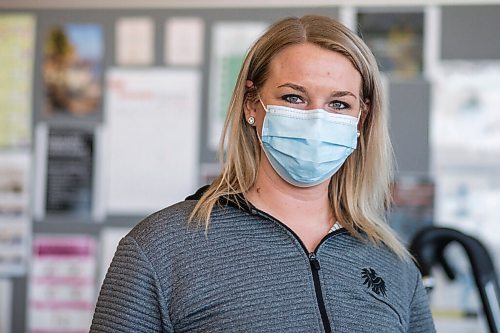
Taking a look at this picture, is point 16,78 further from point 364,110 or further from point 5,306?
point 364,110

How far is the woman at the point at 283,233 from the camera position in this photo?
1165 millimetres

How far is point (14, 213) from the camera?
2.47 m

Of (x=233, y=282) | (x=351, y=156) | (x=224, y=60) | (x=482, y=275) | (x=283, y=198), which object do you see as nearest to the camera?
(x=233, y=282)

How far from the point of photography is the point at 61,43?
8.05 feet

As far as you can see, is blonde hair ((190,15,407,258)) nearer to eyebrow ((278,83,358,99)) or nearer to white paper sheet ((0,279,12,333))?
eyebrow ((278,83,358,99))

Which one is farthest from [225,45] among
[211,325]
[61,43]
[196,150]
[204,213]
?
[211,325]

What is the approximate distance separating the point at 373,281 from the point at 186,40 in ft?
4.35

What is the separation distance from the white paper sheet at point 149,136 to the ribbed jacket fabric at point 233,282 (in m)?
1.13

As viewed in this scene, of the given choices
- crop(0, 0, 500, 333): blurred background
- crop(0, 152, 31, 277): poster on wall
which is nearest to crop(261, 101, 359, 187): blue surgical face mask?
crop(0, 0, 500, 333): blurred background

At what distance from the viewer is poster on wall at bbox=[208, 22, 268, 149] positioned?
2.37m

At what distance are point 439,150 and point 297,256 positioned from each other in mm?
1177

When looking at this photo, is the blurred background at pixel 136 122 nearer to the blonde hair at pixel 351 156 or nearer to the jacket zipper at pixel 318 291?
the blonde hair at pixel 351 156

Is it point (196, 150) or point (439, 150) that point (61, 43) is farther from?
point (439, 150)

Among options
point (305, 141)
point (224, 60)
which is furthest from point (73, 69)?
point (305, 141)
